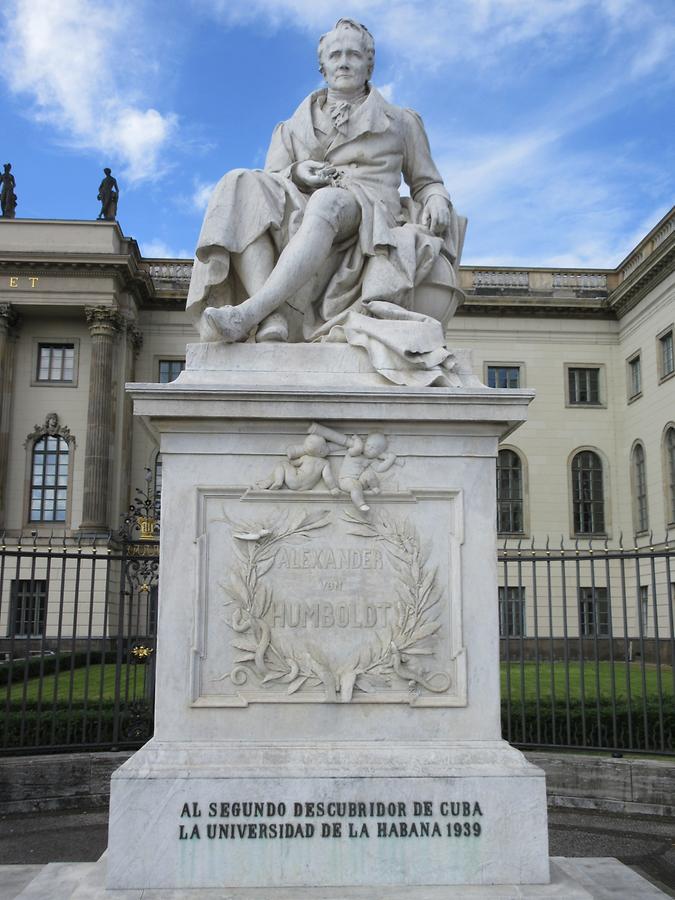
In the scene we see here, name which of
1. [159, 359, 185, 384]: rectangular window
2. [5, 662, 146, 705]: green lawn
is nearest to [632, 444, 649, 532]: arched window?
[159, 359, 185, 384]: rectangular window

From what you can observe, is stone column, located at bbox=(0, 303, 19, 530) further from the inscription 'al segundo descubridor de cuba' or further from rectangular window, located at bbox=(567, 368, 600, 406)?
the inscription 'al segundo descubridor de cuba'

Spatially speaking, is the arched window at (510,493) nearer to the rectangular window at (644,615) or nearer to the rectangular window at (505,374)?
the rectangular window at (505,374)

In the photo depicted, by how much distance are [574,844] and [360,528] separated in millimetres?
3346

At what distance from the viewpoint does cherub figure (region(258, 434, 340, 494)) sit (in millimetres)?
3863

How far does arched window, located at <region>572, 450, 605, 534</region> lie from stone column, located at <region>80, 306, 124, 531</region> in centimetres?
2009

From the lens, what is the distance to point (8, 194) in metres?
38.7

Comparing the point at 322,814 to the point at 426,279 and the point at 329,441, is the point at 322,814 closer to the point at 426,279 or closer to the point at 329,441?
the point at 329,441

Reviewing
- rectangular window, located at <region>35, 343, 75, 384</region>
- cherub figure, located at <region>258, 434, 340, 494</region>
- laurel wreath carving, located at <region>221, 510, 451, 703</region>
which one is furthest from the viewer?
rectangular window, located at <region>35, 343, 75, 384</region>

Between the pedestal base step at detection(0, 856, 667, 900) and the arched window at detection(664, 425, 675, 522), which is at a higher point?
the arched window at detection(664, 425, 675, 522)

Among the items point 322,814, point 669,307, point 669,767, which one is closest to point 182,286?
point 669,307

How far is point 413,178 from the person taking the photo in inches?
199

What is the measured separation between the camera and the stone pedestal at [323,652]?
3.50 metres

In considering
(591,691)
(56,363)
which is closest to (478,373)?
(56,363)

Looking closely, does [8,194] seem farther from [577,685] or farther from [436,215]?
[436,215]
